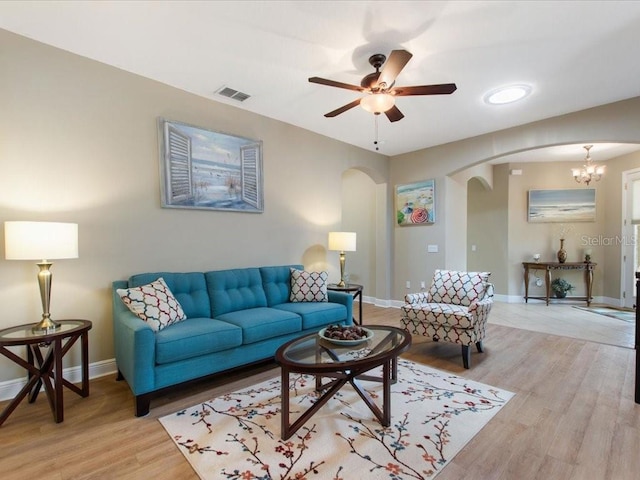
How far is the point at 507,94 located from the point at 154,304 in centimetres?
396

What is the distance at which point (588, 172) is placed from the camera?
215 inches

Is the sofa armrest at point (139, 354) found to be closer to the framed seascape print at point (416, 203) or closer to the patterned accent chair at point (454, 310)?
the patterned accent chair at point (454, 310)

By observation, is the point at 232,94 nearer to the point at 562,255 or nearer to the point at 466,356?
the point at 466,356

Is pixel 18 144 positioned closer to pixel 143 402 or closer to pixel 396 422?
pixel 143 402

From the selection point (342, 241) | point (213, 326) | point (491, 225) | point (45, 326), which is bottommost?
point (213, 326)

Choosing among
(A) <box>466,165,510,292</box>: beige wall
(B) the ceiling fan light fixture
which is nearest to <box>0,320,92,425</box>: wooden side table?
(B) the ceiling fan light fixture

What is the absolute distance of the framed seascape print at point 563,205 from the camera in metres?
6.08

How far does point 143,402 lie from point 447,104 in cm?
401

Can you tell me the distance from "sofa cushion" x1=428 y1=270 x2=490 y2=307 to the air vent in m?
3.01

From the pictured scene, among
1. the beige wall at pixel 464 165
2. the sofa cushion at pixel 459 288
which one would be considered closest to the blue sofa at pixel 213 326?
the sofa cushion at pixel 459 288

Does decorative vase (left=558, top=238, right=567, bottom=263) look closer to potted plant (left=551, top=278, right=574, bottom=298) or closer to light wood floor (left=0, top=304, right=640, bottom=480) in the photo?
potted plant (left=551, top=278, right=574, bottom=298)

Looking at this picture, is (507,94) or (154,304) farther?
(507,94)

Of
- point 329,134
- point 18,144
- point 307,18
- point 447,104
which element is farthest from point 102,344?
point 447,104

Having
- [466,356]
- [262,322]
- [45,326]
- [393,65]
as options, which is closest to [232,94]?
[393,65]
